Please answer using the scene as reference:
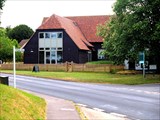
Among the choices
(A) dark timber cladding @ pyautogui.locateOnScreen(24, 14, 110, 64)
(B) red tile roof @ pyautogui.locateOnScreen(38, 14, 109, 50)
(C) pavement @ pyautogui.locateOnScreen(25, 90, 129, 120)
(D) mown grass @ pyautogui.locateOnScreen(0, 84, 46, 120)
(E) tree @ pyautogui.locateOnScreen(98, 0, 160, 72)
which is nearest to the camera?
(D) mown grass @ pyautogui.locateOnScreen(0, 84, 46, 120)

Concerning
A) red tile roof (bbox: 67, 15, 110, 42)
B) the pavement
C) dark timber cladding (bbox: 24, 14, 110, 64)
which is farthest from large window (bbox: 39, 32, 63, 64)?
the pavement

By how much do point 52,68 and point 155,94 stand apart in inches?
1282

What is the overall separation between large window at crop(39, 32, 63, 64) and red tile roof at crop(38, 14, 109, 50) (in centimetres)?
132

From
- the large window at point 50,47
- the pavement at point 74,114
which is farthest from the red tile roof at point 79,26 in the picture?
the pavement at point 74,114

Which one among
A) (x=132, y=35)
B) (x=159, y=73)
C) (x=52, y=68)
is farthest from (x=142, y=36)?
(x=52, y=68)

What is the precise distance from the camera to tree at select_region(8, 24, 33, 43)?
4247 inches

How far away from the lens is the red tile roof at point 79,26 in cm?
6078

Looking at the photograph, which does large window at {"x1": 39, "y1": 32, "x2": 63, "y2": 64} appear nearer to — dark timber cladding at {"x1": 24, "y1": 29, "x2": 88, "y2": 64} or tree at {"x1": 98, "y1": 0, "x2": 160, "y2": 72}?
dark timber cladding at {"x1": 24, "y1": 29, "x2": 88, "y2": 64}

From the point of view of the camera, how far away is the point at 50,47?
2426 inches

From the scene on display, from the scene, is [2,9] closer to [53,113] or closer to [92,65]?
[53,113]

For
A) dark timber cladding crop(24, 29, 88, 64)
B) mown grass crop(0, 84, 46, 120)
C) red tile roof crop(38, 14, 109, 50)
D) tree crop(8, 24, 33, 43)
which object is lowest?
mown grass crop(0, 84, 46, 120)

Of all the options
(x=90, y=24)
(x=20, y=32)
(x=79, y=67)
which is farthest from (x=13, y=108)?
(x=20, y=32)

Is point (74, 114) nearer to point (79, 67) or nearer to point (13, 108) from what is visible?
point (13, 108)

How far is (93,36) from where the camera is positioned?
219 feet
